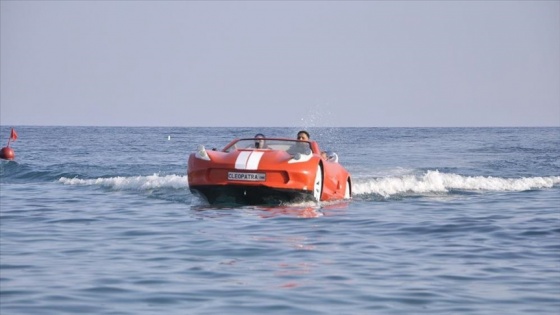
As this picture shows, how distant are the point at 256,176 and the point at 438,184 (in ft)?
26.2

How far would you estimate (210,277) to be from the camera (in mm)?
9617

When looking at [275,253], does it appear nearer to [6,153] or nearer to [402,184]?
[402,184]

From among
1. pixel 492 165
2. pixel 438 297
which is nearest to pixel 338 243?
pixel 438 297

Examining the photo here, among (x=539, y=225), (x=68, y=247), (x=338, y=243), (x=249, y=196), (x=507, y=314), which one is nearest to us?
(x=507, y=314)

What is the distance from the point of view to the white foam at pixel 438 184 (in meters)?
23.3

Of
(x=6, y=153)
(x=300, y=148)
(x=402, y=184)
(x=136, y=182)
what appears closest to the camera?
(x=300, y=148)

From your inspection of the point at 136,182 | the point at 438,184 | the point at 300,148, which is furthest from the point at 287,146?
the point at 438,184

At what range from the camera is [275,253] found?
11539 millimetres

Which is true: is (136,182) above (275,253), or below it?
above

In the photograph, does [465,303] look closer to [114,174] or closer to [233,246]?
[233,246]

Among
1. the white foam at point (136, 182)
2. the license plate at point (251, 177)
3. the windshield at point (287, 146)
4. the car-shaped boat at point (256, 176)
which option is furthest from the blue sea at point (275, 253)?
the windshield at point (287, 146)

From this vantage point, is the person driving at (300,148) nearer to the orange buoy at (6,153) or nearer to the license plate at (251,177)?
the license plate at (251,177)

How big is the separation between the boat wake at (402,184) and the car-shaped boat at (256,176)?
3.81m

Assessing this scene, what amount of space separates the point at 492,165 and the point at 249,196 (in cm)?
1763
